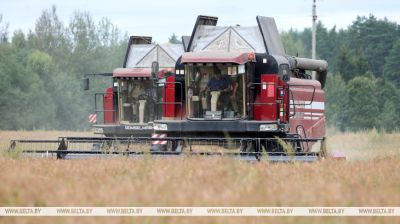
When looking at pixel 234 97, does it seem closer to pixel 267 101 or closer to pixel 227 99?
pixel 227 99

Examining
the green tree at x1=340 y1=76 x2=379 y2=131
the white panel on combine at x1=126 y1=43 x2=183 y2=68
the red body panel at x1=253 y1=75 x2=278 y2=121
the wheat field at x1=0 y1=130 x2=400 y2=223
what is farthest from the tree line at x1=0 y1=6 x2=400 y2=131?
the wheat field at x1=0 y1=130 x2=400 y2=223

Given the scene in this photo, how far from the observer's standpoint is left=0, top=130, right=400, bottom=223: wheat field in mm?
7031

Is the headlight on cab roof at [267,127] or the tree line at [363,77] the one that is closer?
the headlight on cab roof at [267,127]

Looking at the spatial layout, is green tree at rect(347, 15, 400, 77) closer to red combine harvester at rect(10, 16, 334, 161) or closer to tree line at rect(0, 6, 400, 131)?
tree line at rect(0, 6, 400, 131)

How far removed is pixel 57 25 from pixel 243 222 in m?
86.3

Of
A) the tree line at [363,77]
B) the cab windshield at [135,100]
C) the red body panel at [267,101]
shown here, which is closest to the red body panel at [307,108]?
the red body panel at [267,101]

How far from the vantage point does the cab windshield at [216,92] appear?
19078 mm

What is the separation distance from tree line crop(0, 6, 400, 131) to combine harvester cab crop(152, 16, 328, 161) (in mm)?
42195

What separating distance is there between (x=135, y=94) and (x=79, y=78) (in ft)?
190

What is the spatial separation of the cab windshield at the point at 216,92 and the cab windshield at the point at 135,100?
546 cm

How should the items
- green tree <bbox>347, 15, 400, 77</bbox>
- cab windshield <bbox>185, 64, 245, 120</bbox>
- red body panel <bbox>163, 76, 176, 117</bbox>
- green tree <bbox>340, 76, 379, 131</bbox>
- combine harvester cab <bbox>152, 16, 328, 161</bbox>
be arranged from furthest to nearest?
green tree <bbox>347, 15, 400, 77</bbox>
green tree <bbox>340, 76, 379, 131</bbox>
red body panel <bbox>163, 76, 176, 117</bbox>
cab windshield <bbox>185, 64, 245, 120</bbox>
combine harvester cab <bbox>152, 16, 328, 161</bbox>

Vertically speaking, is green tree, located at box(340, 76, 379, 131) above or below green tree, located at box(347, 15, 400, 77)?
below

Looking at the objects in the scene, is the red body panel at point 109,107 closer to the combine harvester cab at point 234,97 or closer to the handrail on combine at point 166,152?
the handrail on combine at point 166,152

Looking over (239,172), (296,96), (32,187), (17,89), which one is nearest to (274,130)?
(296,96)
